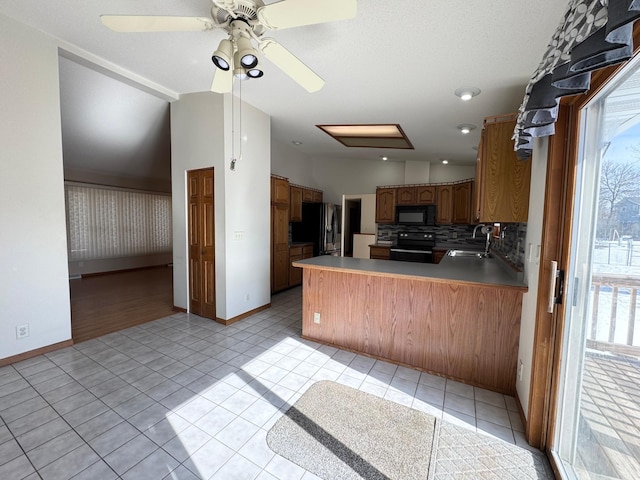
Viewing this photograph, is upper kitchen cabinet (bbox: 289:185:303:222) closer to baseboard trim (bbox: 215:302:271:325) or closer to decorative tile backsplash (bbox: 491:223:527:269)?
baseboard trim (bbox: 215:302:271:325)

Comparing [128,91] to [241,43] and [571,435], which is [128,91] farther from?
[571,435]

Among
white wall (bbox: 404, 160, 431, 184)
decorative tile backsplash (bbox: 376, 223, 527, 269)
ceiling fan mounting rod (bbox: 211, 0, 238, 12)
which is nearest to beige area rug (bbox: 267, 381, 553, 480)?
decorative tile backsplash (bbox: 376, 223, 527, 269)

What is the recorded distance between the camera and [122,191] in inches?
250

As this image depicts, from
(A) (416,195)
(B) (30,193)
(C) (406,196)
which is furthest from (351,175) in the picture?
(B) (30,193)

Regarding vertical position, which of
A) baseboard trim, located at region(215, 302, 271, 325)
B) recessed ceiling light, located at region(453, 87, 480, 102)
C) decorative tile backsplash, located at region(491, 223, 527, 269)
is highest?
recessed ceiling light, located at region(453, 87, 480, 102)

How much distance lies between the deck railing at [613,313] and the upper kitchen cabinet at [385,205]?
439 centimetres

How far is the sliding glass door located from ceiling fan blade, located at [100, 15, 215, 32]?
1988 millimetres

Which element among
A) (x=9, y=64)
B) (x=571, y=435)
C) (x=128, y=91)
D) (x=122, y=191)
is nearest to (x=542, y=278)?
(x=571, y=435)

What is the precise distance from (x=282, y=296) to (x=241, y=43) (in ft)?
12.5

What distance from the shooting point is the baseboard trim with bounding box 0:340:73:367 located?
225cm

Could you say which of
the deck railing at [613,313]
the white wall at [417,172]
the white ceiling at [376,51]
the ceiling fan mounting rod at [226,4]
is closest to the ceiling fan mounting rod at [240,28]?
the ceiling fan mounting rod at [226,4]

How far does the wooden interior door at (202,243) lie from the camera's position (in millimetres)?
3371

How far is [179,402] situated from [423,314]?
200 centimetres

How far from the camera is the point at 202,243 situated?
136 inches
